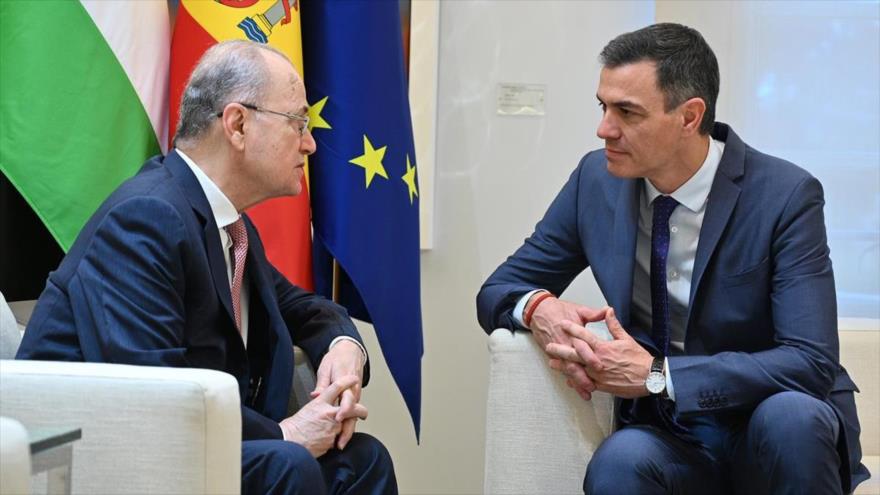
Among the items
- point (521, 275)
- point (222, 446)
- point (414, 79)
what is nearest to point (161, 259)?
point (222, 446)

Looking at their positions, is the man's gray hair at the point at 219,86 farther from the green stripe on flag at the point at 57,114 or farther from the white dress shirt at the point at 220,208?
the green stripe on flag at the point at 57,114

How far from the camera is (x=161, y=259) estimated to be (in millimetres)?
1796

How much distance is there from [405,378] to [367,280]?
309 millimetres

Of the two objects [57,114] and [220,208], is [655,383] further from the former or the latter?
[57,114]

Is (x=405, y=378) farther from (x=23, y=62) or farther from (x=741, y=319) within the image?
(x=23, y=62)

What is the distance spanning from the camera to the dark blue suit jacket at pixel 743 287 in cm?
207

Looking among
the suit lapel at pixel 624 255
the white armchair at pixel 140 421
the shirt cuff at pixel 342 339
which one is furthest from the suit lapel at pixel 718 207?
the white armchair at pixel 140 421

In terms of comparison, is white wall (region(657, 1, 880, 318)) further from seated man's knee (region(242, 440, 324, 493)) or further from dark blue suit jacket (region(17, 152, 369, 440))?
seated man's knee (region(242, 440, 324, 493))

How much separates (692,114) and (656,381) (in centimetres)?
56

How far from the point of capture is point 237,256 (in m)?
2.09

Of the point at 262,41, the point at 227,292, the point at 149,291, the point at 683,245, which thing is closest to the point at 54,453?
the point at 149,291

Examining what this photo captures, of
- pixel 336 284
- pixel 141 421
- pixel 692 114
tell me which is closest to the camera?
pixel 141 421

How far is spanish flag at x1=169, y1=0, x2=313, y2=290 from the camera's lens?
2.66 metres

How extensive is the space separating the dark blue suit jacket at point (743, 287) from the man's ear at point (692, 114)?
0.29ft
